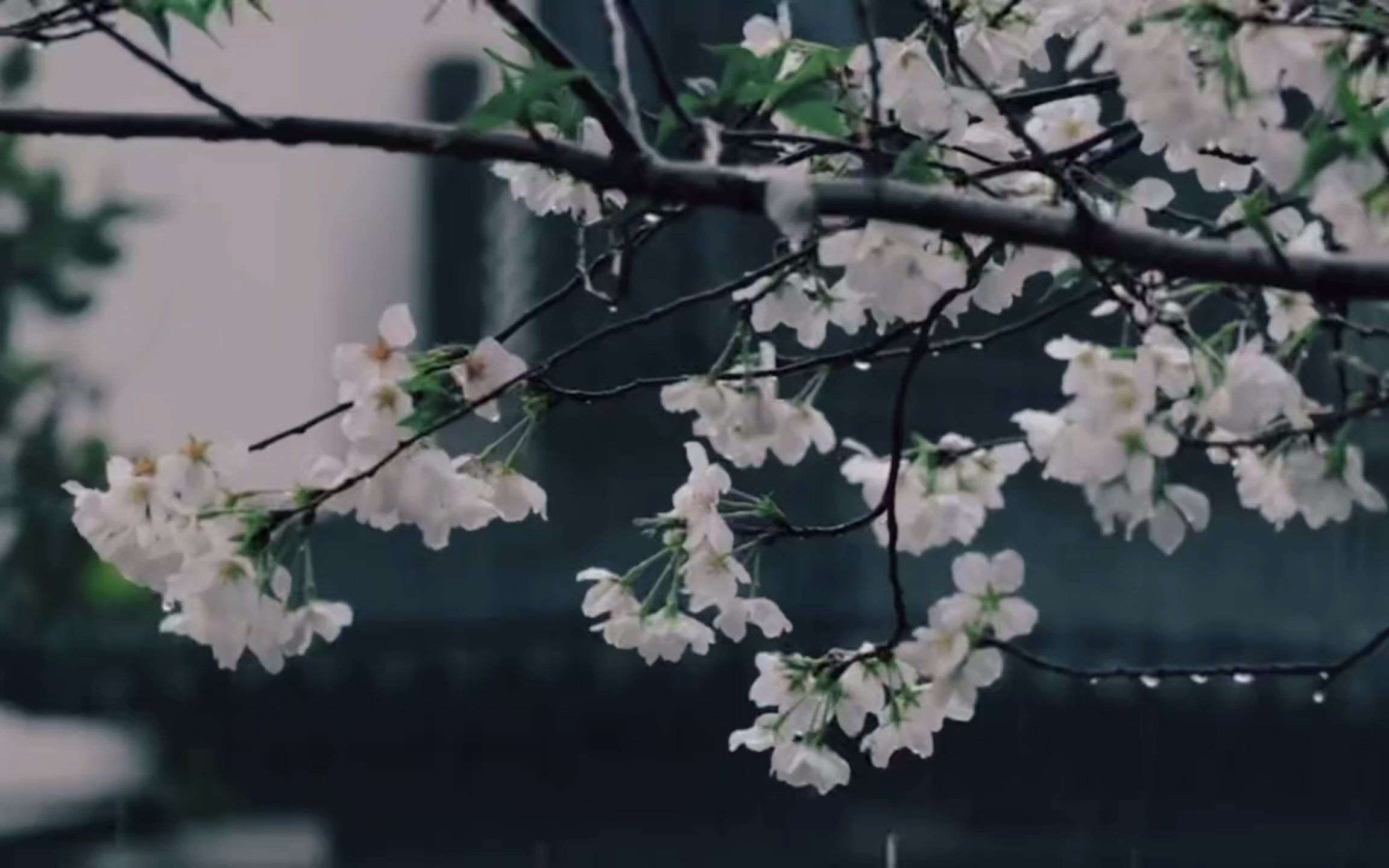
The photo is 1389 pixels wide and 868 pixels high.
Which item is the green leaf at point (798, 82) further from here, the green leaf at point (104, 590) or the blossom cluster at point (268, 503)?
the green leaf at point (104, 590)

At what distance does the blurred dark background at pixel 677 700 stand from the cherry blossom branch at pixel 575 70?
222cm

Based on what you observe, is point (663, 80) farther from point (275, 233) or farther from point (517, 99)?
point (275, 233)

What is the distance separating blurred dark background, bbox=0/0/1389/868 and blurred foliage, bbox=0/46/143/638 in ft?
0.25

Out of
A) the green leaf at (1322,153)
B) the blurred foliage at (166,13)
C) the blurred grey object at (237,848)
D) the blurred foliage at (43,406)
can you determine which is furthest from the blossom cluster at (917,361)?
the blurred grey object at (237,848)

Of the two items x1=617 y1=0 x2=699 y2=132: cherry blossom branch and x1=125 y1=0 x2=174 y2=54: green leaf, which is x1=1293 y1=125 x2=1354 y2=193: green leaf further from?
x1=125 y1=0 x2=174 y2=54: green leaf

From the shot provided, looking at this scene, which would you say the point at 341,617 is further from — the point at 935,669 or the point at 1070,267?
the point at 1070,267

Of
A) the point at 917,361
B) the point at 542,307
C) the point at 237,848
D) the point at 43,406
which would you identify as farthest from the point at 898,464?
the point at 237,848

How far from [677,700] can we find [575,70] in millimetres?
2533

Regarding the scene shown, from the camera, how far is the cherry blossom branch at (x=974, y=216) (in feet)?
1.77

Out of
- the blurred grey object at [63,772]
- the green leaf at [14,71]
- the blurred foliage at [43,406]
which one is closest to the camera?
the green leaf at [14,71]

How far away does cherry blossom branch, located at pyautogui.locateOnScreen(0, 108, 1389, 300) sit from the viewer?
0.54 metres

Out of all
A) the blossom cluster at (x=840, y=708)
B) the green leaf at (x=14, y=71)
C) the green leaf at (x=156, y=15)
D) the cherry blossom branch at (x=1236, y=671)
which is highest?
the green leaf at (x=14, y=71)

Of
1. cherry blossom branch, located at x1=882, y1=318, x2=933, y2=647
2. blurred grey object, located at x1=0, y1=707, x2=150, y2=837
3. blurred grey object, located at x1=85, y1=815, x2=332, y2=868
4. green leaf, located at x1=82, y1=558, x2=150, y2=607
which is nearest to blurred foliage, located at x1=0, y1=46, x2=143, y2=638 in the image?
green leaf, located at x1=82, y1=558, x2=150, y2=607

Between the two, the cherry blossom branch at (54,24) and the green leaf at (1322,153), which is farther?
A: the cherry blossom branch at (54,24)
